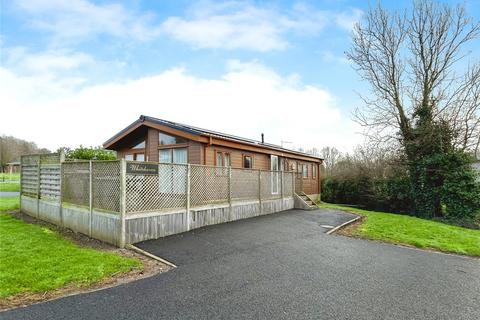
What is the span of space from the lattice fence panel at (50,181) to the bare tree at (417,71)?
16260 millimetres

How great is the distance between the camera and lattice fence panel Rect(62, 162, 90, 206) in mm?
7422

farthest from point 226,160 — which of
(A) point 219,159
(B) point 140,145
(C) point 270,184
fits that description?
(B) point 140,145

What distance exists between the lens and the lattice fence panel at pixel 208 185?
8383 millimetres

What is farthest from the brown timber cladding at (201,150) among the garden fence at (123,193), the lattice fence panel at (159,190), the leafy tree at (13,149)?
the leafy tree at (13,149)

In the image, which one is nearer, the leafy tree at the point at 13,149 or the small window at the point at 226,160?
the small window at the point at 226,160

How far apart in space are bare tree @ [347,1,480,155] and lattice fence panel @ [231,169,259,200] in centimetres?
1010

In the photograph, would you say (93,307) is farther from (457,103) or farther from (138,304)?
(457,103)

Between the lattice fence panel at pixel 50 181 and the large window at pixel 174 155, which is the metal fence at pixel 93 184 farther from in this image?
the large window at pixel 174 155

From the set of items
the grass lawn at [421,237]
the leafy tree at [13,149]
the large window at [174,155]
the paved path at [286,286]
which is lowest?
the grass lawn at [421,237]

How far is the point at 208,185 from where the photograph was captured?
352 inches

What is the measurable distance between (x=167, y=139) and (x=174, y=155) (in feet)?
2.72

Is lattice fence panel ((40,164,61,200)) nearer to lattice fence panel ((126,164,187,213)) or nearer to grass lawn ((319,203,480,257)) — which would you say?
lattice fence panel ((126,164,187,213))

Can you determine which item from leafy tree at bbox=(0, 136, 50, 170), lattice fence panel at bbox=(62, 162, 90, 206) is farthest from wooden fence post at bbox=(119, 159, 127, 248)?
leafy tree at bbox=(0, 136, 50, 170)

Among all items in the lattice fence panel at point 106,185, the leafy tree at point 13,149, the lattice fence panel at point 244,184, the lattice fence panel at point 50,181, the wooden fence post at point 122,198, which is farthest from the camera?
the leafy tree at point 13,149
